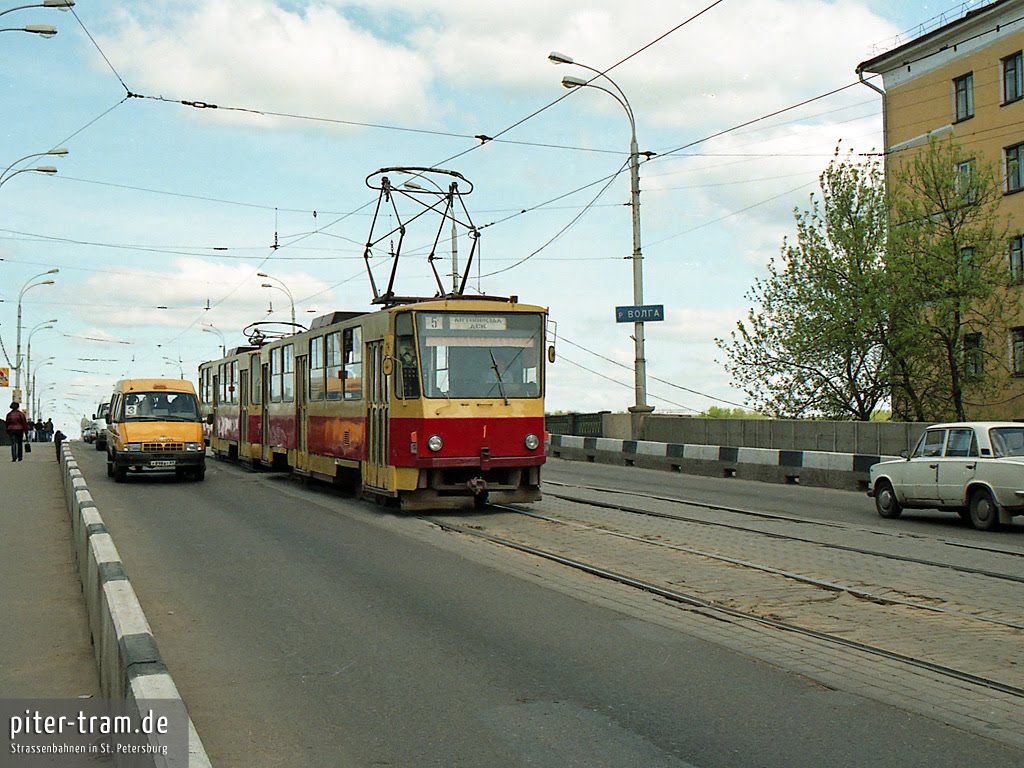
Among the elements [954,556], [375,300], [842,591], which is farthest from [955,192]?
[842,591]

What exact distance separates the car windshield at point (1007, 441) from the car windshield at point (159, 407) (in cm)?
1659

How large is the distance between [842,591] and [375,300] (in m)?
10.9

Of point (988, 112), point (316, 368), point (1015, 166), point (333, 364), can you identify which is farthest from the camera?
point (988, 112)

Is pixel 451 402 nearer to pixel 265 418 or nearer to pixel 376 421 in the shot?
pixel 376 421

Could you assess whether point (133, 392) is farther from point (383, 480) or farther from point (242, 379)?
point (383, 480)

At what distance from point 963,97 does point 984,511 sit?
26446mm

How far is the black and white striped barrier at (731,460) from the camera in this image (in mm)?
23312

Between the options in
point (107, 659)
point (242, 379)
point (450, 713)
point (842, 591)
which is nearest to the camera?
point (450, 713)

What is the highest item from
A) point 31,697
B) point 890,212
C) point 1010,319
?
point 890,212

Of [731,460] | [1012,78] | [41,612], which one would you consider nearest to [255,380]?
[731,460]

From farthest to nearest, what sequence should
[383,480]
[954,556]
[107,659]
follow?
[383,480]
[954,556]
[107,659]

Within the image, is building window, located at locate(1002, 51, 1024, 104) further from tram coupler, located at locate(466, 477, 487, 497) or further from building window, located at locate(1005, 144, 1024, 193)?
tram coupler, located at locate(466, 477, 487, 497)

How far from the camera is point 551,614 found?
29.7 feet

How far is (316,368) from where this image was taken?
73.1ft
